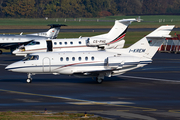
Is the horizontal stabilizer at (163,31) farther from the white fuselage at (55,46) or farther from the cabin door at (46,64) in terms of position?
the white fuselage at (55,46)

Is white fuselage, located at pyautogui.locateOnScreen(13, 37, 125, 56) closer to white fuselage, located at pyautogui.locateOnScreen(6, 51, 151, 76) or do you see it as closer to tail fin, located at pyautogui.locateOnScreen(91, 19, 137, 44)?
tail fin, located at pyautogui.locateOnScreen(91, 19, 137, 44)

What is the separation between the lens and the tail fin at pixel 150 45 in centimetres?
2995

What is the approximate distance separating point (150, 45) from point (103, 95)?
27.1ft

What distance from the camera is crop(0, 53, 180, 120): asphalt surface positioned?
19.2 metres

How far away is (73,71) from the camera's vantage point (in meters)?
28.9

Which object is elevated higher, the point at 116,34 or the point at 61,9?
the point at 61,9

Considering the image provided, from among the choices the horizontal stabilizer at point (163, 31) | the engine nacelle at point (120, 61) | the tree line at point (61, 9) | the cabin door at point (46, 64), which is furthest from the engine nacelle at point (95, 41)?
the tree line at point (61, 9)

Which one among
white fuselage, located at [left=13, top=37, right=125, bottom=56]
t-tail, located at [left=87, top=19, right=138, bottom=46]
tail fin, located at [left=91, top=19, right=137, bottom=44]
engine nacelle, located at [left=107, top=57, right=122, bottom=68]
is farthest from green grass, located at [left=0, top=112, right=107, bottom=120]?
tail fin, located at [left=91, top=19, right=137, bottom=44]

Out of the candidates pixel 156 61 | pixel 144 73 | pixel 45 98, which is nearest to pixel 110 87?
pixel 45 98

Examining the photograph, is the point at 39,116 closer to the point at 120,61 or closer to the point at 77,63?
the point at 77,63

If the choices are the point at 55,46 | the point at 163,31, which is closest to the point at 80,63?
the point at 163,31

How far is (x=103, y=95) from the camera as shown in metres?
24.0

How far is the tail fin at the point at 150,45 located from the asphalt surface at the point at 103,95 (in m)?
2.45

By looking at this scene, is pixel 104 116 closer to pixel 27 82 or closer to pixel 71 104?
pixel 71 104
